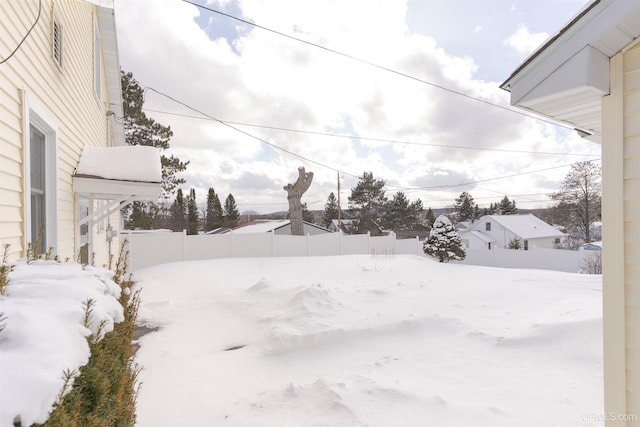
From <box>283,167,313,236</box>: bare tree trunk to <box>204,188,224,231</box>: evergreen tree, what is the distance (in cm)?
2263

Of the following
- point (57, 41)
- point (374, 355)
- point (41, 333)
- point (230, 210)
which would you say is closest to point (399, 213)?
point (230, 210)

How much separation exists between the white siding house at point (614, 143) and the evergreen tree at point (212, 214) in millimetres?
39218

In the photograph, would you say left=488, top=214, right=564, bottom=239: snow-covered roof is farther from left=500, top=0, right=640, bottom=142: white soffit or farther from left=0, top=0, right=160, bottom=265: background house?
left=0, top=0, right=160, bottom=265: background house

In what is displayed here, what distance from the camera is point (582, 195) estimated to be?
2603 centimetres

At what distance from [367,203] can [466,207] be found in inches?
728

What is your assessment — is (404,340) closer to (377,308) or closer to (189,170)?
(377,308)

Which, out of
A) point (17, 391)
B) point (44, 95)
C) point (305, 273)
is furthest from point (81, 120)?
point (305, 273)

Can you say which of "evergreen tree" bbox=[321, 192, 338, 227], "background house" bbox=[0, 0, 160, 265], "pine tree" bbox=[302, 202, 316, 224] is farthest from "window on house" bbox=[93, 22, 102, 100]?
A: "pine tree" bbox=[302, 202, 316, 224]

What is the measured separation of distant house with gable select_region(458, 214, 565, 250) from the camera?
31688mm

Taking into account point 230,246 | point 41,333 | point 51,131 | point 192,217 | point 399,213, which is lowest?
point 230,246

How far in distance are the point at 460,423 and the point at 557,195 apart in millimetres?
30656

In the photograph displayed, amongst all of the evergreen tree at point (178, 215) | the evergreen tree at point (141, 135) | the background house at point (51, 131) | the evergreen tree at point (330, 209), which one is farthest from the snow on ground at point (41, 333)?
Result: the evergreen tree at point (330, 209)

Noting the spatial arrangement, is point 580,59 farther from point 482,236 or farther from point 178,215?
point 178,215

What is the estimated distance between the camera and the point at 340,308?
21.2 ft
